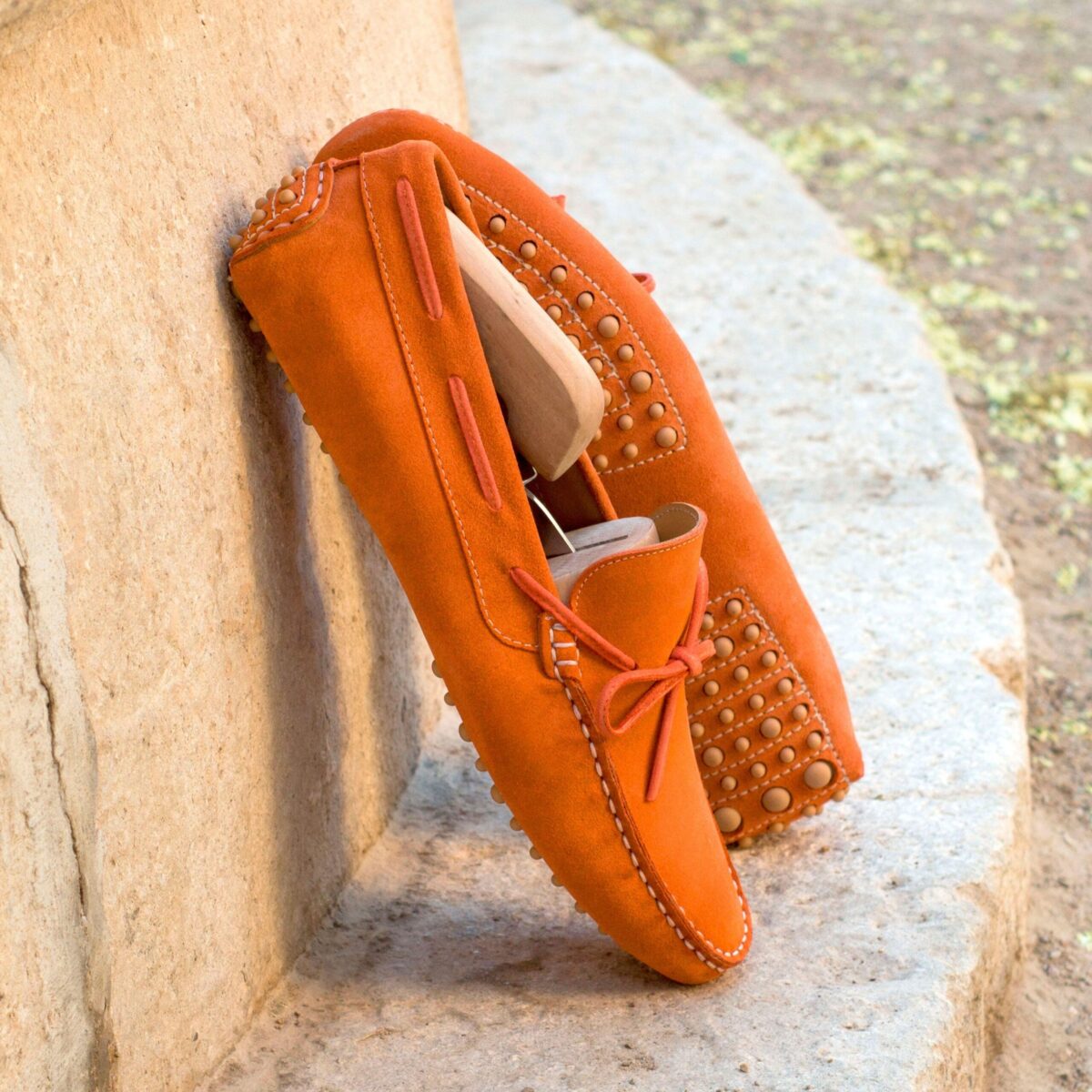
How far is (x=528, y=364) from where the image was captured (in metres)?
1.16

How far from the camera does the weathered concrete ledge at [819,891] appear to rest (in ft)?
3.82

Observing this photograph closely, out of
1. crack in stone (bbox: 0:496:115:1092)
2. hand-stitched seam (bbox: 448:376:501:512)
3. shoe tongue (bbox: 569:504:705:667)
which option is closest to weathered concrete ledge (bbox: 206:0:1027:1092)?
crack in stone (bbox: 0:496:115:1092)

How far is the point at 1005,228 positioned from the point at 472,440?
2.89 metres

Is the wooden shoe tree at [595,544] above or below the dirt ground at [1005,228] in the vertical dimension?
above

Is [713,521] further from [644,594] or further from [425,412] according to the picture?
[425,412]

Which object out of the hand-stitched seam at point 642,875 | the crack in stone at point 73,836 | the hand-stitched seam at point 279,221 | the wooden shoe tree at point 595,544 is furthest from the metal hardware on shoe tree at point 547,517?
the crack in stone at point 73,836

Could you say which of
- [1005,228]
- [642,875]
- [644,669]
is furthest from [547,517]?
[1005,228]

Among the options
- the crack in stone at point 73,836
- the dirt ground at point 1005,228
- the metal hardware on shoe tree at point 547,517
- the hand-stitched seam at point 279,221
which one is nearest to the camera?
the crack in stone at point 73,836

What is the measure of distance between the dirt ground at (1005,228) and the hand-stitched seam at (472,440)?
2.60ft

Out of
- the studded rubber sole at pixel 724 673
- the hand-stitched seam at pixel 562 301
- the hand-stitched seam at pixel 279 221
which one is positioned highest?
the hand-stitched seam at pixel 279 221

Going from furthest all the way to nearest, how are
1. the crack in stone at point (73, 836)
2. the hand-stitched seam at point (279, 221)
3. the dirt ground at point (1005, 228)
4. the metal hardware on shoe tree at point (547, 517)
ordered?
the dirt ground at point (1005, 228), the metal hardware on shoe tree at point (547, 517), the hand-stitched seam at point (279, 221), the crack in stone at point (73, 836)

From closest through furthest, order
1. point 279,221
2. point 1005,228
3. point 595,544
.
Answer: point 279,221 → point 595,544 → point 1005,228

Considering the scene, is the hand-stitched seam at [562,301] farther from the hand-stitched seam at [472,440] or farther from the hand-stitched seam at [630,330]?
the hand-stitched seam at [472,440]

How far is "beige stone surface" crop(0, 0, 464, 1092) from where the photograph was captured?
2.98 feet
